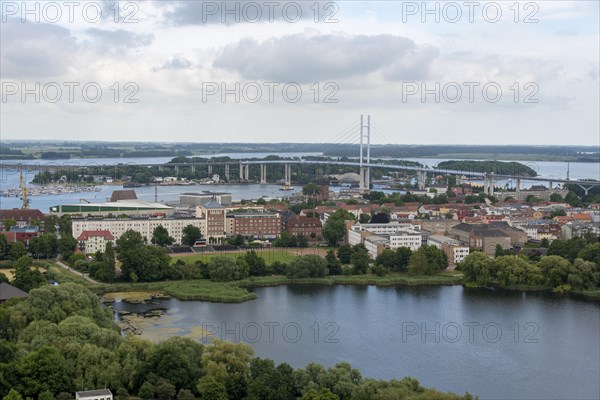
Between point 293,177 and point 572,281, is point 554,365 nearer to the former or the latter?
point 572,281

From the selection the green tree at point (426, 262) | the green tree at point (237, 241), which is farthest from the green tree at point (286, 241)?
the green tree at point (426, 262)

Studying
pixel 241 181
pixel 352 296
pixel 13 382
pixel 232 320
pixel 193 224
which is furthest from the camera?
pixel 241 181

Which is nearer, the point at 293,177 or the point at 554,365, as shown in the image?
the point at 554,365

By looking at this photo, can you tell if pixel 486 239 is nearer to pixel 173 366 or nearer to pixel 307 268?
pixel 307 268

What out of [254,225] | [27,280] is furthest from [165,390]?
[254,225]

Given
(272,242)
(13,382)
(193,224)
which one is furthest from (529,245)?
(13,382)

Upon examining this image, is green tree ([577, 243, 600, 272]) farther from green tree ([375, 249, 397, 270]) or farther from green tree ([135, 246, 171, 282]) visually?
green tree ([135, 246, 171, 282])

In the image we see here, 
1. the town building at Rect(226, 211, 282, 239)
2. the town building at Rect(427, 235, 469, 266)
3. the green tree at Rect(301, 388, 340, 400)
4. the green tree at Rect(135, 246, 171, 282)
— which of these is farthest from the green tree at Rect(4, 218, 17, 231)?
the green tree at Rect(301, 388, 340, 400)

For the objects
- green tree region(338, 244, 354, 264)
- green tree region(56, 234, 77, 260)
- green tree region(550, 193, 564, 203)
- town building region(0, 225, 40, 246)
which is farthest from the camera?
green tree region(550, 193, 564, 203)
